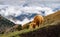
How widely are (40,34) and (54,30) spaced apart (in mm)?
2575

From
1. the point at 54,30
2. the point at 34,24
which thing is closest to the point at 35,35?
the point at 54,30

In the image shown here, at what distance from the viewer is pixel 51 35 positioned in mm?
39938

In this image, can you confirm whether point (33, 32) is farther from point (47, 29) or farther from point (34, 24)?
point (34, 24)

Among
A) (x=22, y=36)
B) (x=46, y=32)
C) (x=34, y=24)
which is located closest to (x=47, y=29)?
(x=46, y=32)

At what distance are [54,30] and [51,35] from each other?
1.33m

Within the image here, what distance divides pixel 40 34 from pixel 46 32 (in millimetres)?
1121

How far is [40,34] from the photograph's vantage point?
134 feet

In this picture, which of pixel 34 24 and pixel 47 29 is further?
pixel 34 24

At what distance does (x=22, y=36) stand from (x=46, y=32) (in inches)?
173

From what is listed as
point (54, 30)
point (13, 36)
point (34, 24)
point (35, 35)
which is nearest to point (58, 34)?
point (54, 30)

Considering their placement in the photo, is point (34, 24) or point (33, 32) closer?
point (33, 32)

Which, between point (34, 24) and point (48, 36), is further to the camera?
point (34, 24)

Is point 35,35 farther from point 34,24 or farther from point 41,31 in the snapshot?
point 34,24

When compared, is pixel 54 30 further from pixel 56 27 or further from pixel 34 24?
pixel 34 24
